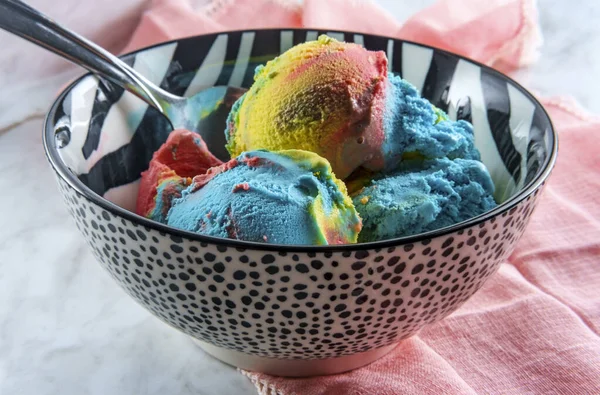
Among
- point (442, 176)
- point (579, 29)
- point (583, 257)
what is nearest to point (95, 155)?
point (442, 176)

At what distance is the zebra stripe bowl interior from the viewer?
504mm

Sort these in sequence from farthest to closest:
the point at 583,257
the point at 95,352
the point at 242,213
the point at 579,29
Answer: the point at 579,29
the point at 583,257
the point at 95,352
the point at 242,213

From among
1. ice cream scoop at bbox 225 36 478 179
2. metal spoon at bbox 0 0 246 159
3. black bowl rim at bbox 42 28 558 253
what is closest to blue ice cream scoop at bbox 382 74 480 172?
ice cream scoop at bbox 225 36 478 179

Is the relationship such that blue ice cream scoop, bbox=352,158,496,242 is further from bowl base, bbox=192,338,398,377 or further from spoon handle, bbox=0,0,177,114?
spoon handle, bbox=0,0,177,114

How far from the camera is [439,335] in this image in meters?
0.74

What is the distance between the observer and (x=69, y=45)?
2.60 ft

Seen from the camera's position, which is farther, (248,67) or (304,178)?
(248,67)

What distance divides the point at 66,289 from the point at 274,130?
333mm

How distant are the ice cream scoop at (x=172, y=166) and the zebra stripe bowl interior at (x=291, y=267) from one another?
5 centimetres

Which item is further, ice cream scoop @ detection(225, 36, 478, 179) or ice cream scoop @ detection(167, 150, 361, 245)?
ice cream scoop @ detection(225, 36, 478, 179)

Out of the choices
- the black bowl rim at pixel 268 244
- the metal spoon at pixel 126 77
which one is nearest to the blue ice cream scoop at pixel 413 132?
the black bowl rim at pixel 268 244

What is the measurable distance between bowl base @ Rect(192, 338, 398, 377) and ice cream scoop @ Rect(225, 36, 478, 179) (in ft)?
0.65

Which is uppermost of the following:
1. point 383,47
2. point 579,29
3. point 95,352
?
point 383,47

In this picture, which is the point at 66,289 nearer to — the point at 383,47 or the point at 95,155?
the point at 95,155
